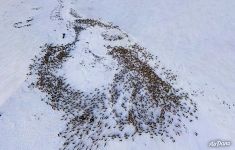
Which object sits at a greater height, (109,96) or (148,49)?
(148,49)

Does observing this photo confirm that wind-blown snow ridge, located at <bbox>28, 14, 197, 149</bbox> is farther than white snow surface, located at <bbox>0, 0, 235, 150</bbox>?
No

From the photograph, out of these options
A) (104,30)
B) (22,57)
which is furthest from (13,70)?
(104,30)

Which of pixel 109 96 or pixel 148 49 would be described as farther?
pixel 148 49

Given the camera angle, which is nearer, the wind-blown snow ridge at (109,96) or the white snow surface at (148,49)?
the wind-blown snow ridge at (109,96)

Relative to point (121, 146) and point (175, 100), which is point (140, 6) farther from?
point (121, 146)
